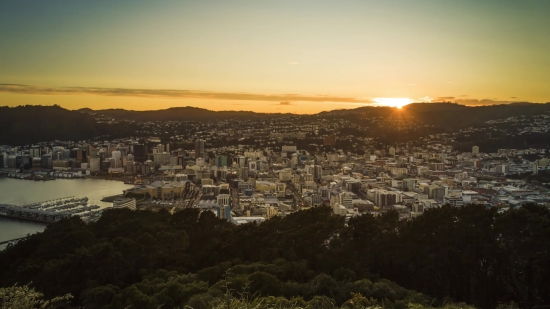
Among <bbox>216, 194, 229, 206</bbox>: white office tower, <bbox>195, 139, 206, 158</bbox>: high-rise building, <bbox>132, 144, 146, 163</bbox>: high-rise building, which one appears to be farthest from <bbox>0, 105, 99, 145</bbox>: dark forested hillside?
<bbox>216, 194, 229, 206</bbox>: white office tower

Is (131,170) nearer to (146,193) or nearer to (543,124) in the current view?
(146,193)

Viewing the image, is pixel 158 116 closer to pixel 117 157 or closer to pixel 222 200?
Answer: pixel 117 157

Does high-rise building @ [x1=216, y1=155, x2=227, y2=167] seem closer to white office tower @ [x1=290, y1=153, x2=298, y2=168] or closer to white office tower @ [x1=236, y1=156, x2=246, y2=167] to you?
white office tower @ [x1=236, y1=156, x2=246, y2=167]

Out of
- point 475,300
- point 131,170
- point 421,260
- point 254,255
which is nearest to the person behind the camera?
point 475,300

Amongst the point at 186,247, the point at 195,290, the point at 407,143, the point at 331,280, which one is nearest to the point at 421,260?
the point at 331,280

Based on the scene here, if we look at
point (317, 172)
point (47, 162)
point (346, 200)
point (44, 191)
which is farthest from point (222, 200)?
point (47, 162)

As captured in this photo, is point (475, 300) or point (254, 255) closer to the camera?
point (475, 300)

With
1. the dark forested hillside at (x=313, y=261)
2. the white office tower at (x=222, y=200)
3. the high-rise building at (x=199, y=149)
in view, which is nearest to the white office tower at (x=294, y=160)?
the high-rise building at (x=199, y=149)
